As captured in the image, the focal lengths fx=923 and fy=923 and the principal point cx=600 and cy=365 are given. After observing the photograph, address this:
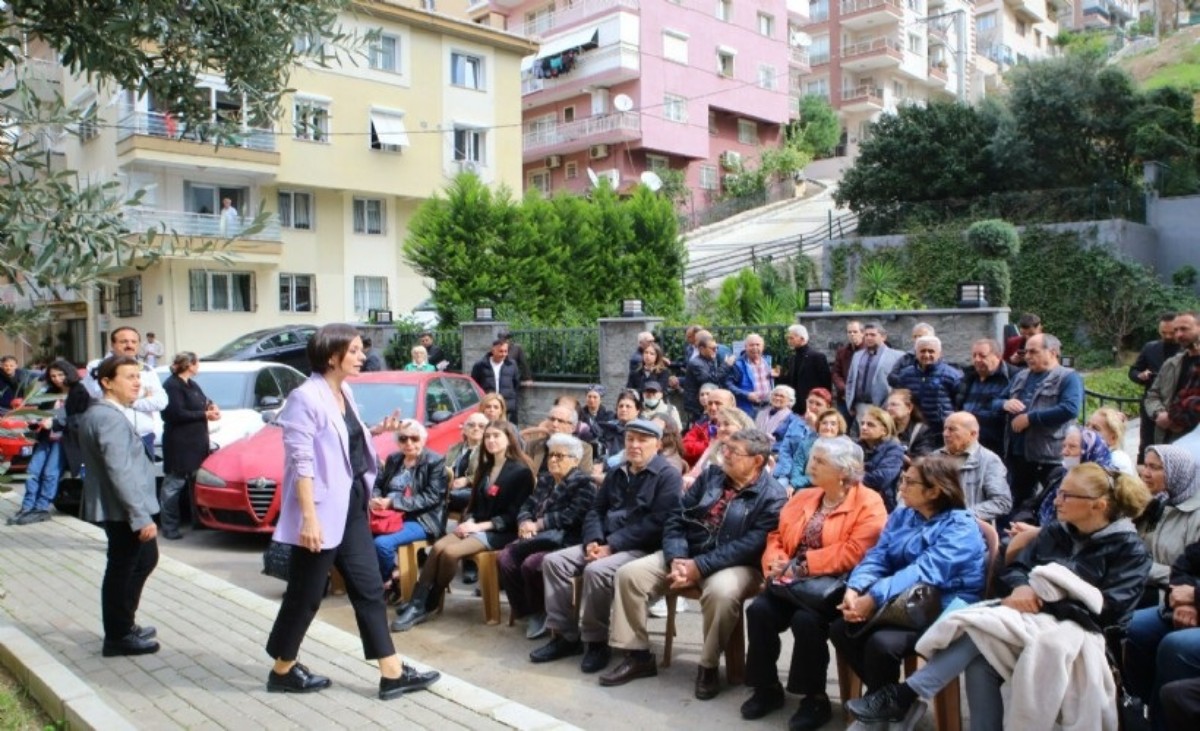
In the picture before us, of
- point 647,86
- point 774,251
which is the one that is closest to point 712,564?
point 774,251

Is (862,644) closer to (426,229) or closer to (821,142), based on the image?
(426,229)

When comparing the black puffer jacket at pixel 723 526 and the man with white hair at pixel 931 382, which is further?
the man with white hair at pixel 931 382

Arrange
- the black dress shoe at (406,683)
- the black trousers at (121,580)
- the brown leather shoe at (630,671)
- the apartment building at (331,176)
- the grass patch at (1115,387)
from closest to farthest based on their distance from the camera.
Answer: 1. the black dress shoe at (406,683)
2. the brown leather shoe at (630,671)
3. the black trousers at (121,580)
4. the grass patch at (1115,387)
5. the apartment building at (331,176)

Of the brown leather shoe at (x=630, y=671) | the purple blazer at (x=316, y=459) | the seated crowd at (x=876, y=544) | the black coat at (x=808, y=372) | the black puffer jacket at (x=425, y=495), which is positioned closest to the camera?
the seated crowd at (x=876, y=544)

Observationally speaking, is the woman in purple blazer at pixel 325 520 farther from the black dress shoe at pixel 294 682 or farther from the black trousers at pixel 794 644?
the black trousers at pixel 794 644

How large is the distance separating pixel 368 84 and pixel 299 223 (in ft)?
16.8

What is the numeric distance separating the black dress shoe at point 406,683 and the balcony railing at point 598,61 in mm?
36952

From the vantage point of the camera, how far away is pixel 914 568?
15.5 feet

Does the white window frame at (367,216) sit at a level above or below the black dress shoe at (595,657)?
above

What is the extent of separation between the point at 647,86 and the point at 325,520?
124 feet

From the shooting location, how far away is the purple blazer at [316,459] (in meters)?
4.88

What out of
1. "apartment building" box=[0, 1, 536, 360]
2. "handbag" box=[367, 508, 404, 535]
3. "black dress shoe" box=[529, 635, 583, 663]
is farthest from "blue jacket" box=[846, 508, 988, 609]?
"apartment building" box=[0, 1, 536, 360]

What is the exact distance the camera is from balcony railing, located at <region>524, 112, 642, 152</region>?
39625mm

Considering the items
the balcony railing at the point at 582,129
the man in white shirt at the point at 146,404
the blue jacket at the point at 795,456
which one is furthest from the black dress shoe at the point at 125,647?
the balcony railing at the point at 582,129
